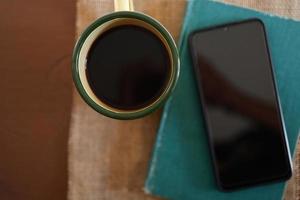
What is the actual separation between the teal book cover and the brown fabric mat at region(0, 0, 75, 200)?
0.32 feet

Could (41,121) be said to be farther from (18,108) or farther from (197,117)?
(197,117)

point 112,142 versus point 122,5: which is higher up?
point 122,5

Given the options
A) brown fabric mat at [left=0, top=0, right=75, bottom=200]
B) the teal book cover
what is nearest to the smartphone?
the teal book cover

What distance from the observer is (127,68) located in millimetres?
339

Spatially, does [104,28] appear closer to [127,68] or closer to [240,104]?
[127,68]

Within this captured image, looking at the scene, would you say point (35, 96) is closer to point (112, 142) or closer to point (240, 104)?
point (112, 142)

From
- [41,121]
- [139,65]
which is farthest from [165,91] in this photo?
[41,121]

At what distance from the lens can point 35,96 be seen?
0.39 metres

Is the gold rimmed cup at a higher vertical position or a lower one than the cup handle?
lower

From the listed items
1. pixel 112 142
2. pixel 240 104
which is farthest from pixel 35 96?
pixel 240 104

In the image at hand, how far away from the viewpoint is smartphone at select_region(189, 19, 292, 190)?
14.8 inches

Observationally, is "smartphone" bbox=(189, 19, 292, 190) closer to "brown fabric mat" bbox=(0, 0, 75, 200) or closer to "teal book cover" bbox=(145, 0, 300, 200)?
"teal book cover" bbox=(145, 0, 300, 200)

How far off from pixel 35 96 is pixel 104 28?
113 millimetres

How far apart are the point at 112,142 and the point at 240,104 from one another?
0.41 ft
